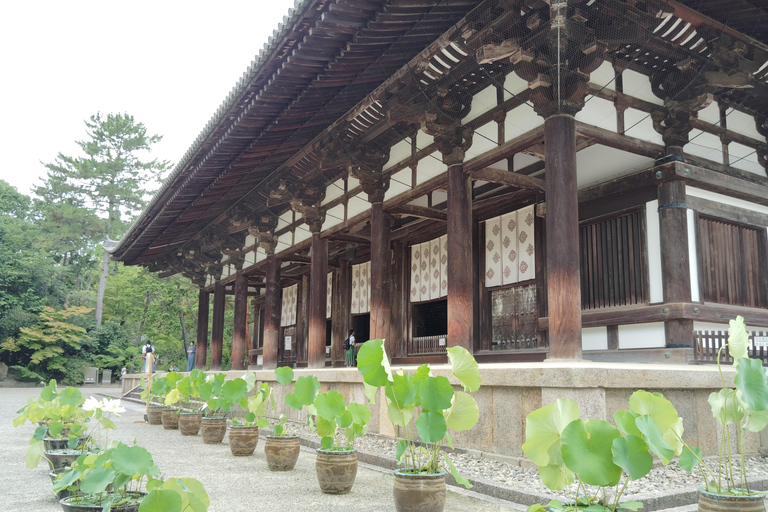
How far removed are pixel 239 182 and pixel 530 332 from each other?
19.6ft

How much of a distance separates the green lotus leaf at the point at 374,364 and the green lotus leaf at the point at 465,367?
1.35ft

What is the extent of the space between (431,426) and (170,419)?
7601 mm

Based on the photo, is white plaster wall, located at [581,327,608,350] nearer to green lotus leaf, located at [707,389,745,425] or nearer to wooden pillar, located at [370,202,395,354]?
wooden pillar, located at [370,202,395,354]

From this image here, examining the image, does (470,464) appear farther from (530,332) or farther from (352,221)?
(352,221)

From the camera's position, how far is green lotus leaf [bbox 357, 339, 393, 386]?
3633mm

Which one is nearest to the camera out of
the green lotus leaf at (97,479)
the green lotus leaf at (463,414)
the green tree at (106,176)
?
the green lotus leaf at (97,479)

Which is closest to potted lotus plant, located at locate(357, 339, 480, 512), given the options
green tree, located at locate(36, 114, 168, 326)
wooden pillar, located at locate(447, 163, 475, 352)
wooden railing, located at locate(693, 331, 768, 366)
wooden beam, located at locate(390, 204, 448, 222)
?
wooden pillar, located at locate(447, 163, 475, 352)

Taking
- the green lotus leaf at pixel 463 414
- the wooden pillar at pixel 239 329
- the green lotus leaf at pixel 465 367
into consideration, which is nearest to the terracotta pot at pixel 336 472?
the green lotus leaf at pixel 463 414

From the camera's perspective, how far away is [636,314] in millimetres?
7305

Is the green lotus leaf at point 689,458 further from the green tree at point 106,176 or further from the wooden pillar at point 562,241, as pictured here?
the green tree at point 106,176

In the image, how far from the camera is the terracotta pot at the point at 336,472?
15.0 feet

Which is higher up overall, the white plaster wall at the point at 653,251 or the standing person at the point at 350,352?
the white plaster wall at the point at 653,251

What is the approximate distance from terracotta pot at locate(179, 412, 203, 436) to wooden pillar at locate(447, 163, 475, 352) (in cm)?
403

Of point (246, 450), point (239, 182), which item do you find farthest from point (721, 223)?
point (239, 182)
